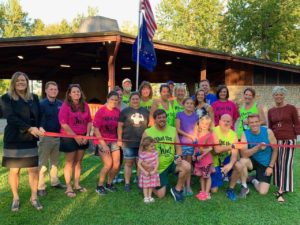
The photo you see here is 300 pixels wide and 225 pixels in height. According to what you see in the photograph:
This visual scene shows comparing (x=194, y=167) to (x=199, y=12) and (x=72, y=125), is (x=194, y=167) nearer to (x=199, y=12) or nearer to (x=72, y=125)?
(x=72, y=125)

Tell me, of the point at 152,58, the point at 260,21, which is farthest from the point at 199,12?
the point at 152,58

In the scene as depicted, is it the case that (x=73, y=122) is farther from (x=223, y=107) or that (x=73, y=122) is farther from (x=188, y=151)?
(x=223, y=107)

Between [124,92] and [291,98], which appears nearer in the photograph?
[124,92]

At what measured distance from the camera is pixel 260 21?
3091cm

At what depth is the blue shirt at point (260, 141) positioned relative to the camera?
4.72 m

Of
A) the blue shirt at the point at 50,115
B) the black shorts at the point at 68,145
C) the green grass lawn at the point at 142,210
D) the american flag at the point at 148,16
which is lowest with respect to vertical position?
the green grass lawn at the point at 142,210

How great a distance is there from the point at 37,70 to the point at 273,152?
666 inches

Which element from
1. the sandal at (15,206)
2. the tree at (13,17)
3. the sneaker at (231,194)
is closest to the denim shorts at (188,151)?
the sneaker at (231,194)

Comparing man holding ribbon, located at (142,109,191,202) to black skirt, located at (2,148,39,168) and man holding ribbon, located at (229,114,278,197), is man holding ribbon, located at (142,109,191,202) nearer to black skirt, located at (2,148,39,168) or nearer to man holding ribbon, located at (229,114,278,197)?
man holding ribbon, located at (229,114,278,197)

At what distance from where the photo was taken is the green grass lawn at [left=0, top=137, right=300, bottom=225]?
150 inches

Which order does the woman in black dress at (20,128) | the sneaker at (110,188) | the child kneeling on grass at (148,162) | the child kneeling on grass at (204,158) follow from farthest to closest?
1. the sneaker at (110,188)
2. the child kneeling on grass at (204,158)
3. the child kneeling on grass at (148,162)
4. the woman in black dress at (20,128)

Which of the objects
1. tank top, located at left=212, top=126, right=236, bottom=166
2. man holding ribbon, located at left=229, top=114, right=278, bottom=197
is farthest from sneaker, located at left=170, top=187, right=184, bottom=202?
man holding ribbon, located at left=229, top=114, right=278, bottom=197

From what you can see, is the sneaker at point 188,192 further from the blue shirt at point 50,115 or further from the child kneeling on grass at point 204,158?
the blue shirt at point 50,115

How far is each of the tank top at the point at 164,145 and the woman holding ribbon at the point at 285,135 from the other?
1.67 metres
